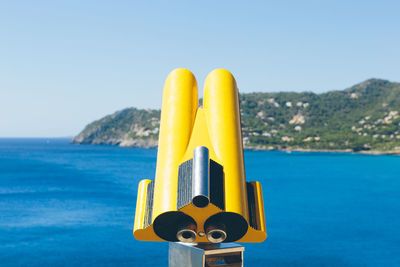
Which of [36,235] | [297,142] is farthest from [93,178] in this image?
[297,142]

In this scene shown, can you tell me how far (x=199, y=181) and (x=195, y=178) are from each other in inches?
5.1

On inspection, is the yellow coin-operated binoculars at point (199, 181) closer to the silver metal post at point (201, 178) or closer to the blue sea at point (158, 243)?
the silver metal post at point (201, 178)

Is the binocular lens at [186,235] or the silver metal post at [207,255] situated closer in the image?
the binocular lens at [186,235]

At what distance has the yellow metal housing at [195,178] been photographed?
28.3ft

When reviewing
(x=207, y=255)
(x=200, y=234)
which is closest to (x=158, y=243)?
(x=207, y=255)

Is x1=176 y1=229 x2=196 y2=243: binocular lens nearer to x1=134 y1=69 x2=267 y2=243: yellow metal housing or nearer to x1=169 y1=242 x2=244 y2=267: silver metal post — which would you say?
x1=134 y1=69 x2=267 y2=243: yellow metal housing

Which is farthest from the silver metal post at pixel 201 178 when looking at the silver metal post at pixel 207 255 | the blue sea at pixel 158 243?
the blue sea at pixel 158 243

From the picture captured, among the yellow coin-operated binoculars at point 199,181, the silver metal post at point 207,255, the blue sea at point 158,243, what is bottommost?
the blue sea at point 158,243

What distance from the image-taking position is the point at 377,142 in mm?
168375

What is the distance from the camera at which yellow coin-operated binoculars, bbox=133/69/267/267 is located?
8.55 m

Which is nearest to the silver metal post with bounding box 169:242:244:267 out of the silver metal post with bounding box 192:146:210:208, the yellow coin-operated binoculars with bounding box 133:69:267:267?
the yellow coin-operated binoculars with bounding box 133:69:267:267

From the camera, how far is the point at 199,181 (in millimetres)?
8281

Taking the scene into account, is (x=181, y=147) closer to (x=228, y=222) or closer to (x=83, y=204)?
(x=228, y=222)

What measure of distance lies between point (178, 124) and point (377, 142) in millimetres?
177932
